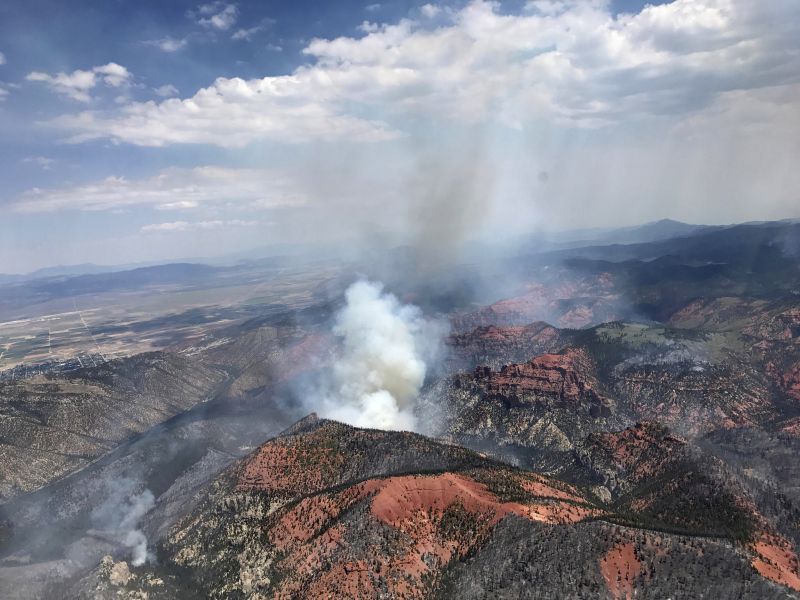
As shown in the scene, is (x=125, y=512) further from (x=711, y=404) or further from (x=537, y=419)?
(x=711, y=404)

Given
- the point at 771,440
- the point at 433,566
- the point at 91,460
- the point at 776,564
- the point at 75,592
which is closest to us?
the point at 776,564

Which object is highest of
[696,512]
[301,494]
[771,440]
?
[301,494]

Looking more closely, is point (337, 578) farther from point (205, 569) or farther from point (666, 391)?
point (666, 391)

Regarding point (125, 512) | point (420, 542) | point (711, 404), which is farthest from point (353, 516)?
point (711, 404)

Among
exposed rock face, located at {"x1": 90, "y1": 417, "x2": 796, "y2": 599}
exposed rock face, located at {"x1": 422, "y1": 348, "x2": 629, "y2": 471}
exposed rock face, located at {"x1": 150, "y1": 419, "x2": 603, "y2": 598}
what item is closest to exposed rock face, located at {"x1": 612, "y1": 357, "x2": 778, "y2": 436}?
exposed rock face, located at {"x1": 422, "y1": 348, "x2": 629, "y2": 471}

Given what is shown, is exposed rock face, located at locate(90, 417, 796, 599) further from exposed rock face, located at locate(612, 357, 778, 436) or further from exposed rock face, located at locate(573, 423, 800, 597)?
exposed rock face, located at locate(612, 357, 778, 436)

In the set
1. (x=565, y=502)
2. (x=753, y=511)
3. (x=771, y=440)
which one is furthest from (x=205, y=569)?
(x=771, y=440)

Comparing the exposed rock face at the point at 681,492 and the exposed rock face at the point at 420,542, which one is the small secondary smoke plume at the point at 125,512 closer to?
the exposed rock face at the point at 420,542

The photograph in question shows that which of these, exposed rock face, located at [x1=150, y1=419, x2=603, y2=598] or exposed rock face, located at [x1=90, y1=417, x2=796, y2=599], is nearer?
exposed rock face, located at [x1=90, y1=417, x2=796, y2=599]
